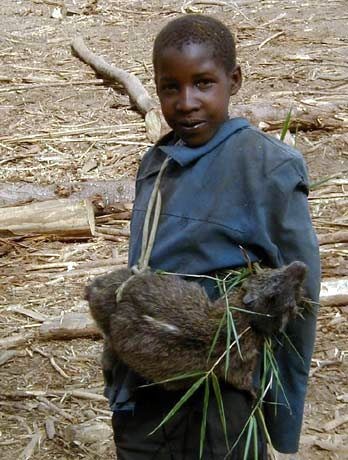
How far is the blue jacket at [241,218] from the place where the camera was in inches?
103

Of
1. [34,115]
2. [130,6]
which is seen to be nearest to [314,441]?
[34,115]

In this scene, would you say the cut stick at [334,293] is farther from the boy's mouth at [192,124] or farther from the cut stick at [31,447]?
the boy's mouth at [192,124]

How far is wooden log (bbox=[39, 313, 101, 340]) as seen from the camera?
18.1ft

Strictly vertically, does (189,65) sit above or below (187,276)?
above

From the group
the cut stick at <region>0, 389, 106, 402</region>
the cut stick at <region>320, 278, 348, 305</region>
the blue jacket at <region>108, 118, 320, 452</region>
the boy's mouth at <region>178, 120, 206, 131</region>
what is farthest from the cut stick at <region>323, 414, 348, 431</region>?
the boy's mouth at <region>178, 120, 206, 131</region>

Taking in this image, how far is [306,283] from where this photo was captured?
2691 millimetres

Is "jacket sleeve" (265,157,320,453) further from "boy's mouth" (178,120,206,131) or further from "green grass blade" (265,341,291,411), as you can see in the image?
"boy's mouth" (178,120,206,131)

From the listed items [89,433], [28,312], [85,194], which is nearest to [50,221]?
[85,194]

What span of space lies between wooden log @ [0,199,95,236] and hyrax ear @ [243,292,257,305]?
428 cm

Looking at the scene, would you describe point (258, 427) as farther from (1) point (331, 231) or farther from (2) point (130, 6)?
(2) point (130, 6)

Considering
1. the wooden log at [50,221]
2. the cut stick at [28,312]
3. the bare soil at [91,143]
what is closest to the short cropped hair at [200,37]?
the bare soil at [91,143]

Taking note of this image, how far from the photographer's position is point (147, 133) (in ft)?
28.0

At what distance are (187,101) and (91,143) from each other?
19.5 feet

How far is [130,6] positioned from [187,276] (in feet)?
35.7
